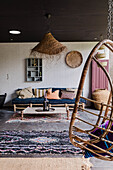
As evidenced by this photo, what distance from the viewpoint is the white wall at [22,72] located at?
24.0ft

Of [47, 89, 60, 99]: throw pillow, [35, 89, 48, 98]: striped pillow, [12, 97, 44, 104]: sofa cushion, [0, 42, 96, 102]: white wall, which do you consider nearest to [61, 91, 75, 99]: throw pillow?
[47, 89, 60, 99]: throw pillow

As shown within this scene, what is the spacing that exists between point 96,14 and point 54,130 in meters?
2.76

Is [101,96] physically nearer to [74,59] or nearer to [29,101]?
[74,59]

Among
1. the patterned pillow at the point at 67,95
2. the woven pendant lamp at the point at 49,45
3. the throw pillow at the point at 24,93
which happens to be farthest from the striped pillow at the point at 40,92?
Result: the woven pendant lamp at the point at 49,45

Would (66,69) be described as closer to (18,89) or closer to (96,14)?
(18,89)

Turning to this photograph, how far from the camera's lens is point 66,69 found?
7.31 meters

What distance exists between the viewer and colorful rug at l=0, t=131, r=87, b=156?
2836mm

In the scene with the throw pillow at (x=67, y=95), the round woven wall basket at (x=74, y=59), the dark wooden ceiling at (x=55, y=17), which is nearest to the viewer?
the dark wooden ceiling at (x=55, y=17)

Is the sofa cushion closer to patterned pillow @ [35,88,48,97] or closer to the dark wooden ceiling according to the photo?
patterned pillow @ [35,88,48,97]

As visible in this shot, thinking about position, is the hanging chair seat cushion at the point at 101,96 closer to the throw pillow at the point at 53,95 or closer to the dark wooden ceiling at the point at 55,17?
the throw pillow at the point at 53,95

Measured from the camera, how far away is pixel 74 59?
7.25 meters

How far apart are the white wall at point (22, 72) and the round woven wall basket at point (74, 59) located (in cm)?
13

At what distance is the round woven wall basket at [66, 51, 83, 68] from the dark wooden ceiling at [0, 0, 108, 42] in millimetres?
1319

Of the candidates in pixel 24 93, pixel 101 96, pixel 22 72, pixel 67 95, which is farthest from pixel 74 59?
pixel 24 93
